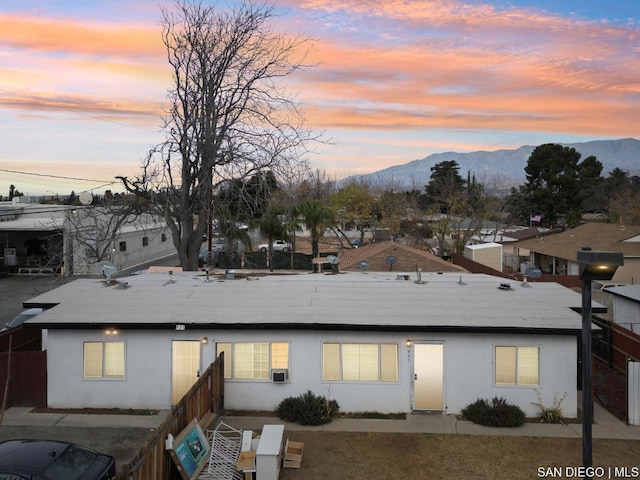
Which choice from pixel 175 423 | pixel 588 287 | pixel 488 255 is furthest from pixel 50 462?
pixel 488 255

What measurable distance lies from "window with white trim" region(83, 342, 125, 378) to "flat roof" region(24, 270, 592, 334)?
0.73 meters

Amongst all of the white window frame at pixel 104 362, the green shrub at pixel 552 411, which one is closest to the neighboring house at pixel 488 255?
the green shrub at pixel 552 411

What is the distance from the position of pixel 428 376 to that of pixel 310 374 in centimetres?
301

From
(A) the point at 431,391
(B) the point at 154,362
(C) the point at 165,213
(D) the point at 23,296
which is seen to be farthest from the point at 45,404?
(D) the point at 23,296

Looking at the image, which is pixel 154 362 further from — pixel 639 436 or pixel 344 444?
pixel 639 436

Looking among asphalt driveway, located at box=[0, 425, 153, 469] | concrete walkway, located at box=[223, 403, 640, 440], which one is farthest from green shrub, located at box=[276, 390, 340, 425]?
asphalt driveway, located at box=[0, 425, 153, 469]

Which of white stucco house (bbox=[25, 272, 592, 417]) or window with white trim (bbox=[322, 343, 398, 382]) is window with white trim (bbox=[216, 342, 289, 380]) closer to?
white stucco house (bbox=[25, 272, 592, 417])

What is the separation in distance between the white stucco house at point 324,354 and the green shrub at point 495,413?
27 centimetres

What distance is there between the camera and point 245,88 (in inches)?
1045

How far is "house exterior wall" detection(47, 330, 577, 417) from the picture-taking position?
42.9 ft

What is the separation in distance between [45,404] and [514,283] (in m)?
14.4

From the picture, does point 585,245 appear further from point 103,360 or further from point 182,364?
point 103,360

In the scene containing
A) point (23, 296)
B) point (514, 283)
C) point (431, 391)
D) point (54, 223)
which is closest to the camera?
point (431, 391)

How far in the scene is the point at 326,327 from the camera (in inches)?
517
